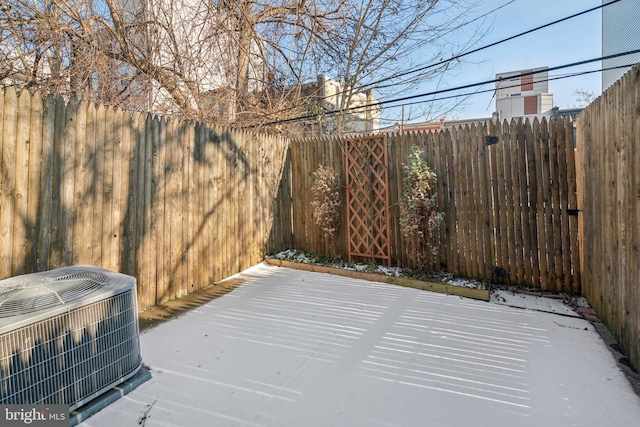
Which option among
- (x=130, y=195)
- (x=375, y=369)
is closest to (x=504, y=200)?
(x=375, y=369)

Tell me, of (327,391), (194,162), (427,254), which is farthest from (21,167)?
(427,254)

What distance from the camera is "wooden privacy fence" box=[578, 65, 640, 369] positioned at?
7.61ft

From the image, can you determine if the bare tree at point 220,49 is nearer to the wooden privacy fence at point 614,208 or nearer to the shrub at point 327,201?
the shrub at point 327,201

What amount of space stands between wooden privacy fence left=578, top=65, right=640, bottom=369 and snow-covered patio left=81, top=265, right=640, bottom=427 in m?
0.34

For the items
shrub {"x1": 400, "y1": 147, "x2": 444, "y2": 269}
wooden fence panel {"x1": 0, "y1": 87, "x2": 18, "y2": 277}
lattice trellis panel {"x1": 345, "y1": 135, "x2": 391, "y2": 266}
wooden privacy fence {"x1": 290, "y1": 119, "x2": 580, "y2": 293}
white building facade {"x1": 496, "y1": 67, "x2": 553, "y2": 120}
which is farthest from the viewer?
white building facade {"x1": 496, "y1": 67, "x2": 553, "y2": 120}

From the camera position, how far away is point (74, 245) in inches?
117

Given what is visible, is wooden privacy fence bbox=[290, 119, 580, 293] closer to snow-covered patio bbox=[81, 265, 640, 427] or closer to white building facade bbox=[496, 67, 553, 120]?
snow-covered patio bbox=[81, 265, 640, 427]

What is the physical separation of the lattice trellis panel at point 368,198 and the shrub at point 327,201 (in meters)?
0.21

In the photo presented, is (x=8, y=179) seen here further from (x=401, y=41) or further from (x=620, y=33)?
(x=620, y=33)

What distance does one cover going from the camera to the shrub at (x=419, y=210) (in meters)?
4.47

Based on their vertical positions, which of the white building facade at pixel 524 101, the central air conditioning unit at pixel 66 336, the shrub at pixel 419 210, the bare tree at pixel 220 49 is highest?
the white building facade at pixel 524 101

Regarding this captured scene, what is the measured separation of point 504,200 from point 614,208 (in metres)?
1.48

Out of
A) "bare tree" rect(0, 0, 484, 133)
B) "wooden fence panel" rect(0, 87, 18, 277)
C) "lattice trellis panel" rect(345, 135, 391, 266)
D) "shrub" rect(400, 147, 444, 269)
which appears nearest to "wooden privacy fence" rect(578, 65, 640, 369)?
"shrub" rect(400, 147, 444, 269)

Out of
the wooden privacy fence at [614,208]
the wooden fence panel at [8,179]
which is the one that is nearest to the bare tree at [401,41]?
the wooden privacy fence at [614,208]
